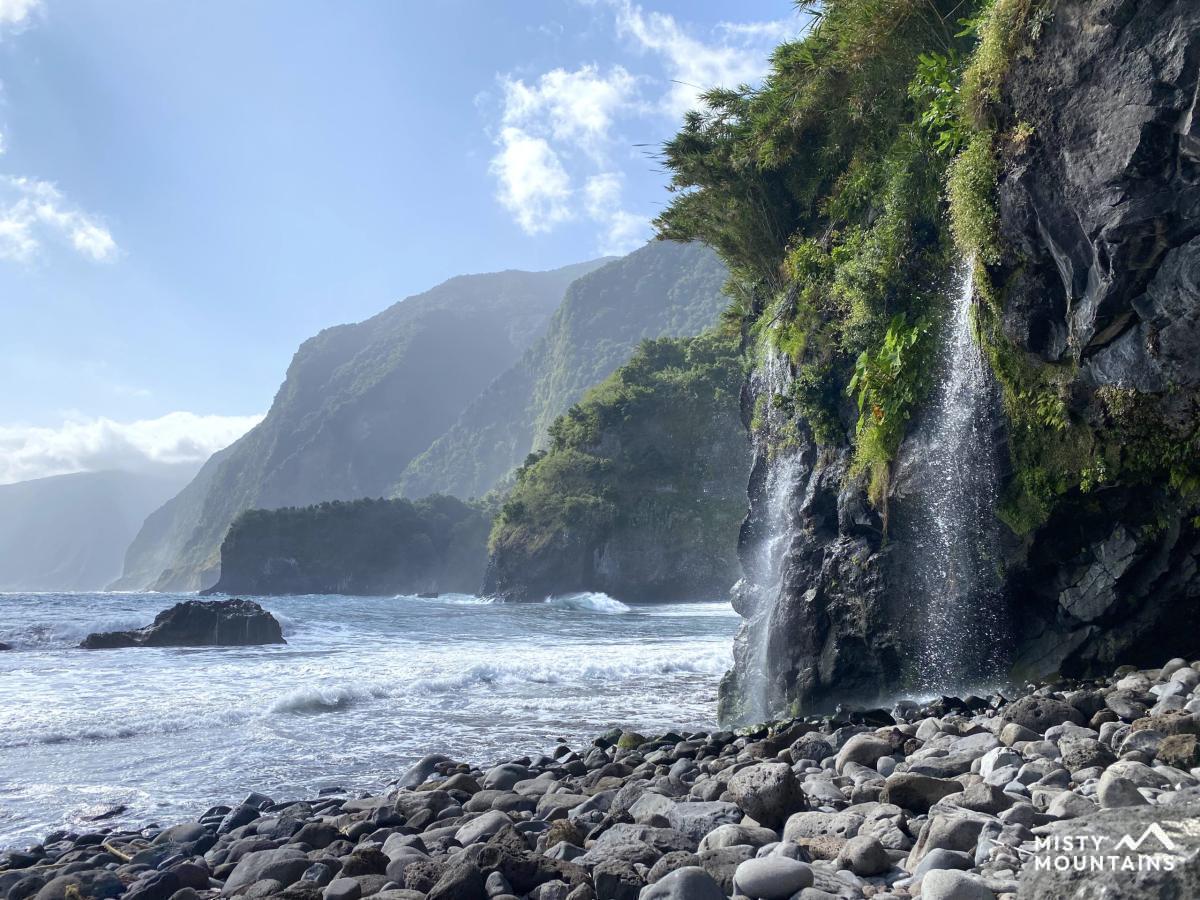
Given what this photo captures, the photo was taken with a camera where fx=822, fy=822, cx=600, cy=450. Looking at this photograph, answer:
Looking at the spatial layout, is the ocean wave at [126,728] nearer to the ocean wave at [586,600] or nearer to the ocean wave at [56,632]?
the ocean wave at [56,632]

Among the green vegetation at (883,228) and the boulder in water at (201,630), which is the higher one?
the green vegetation at (883,228)

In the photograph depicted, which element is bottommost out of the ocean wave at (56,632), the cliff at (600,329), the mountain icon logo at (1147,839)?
the ocean wave at (56,632)

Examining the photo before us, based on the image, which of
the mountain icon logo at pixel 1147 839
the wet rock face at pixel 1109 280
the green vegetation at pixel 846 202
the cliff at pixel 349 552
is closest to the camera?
the mountain icon logo at pixel 1147 839

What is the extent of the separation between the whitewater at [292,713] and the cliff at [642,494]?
4672cm

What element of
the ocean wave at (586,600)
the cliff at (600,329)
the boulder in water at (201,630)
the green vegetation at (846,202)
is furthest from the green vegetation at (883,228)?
the cliff at (600,329)

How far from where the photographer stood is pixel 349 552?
363 feet

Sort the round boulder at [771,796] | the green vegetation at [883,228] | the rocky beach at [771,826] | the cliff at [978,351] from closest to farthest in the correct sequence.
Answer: the rocky beach at [771,826]
the round boulder at [771,796]
the cliff at [978,351]
the green vegetation at [883,228]

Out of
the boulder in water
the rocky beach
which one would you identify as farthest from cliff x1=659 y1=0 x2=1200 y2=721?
the boulder in water

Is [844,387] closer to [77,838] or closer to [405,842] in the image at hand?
[405,842]

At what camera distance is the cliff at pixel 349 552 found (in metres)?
108

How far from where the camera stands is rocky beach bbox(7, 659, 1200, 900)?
3557 mm

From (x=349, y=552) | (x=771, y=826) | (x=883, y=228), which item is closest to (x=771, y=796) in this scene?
(x=771, y=826)

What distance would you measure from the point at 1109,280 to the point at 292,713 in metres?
12.6

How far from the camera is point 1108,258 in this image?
22.8 feet
